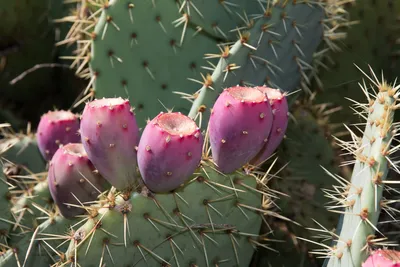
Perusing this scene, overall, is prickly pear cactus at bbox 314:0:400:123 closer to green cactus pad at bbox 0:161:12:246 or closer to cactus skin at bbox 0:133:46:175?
cactus skin at bbox 0:133:46:175

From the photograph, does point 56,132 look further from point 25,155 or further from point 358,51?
point 358,51

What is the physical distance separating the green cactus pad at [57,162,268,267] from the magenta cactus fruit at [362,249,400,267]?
0.39m

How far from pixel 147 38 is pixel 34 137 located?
1.84ft

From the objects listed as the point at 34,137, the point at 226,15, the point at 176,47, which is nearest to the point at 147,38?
the point at 176,47

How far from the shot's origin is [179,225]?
1.48 metres

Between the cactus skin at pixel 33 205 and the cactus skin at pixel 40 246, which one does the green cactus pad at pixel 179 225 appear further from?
the cactus skin at pixel 33 205

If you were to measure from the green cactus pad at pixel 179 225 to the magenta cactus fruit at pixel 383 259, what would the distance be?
1.29 feet

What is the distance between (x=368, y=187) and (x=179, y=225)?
43 centimetres

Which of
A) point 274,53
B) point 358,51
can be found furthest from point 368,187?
point 358,51

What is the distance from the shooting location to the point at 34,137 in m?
2.28

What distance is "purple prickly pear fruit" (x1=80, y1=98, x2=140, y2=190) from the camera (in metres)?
1.42

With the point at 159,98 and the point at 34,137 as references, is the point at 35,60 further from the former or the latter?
the point at 159,98

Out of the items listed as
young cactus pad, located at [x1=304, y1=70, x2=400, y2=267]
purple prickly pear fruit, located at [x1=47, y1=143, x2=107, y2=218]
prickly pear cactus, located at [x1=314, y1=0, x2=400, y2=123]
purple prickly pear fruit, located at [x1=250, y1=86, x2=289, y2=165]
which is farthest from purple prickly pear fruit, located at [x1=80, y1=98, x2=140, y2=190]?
prickly pear cactus, located at [x1=314, y1=0, x2=400, y2=123]

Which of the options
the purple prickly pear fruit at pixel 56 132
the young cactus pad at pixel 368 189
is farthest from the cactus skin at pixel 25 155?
the young cactus pad at pixel 368 189
